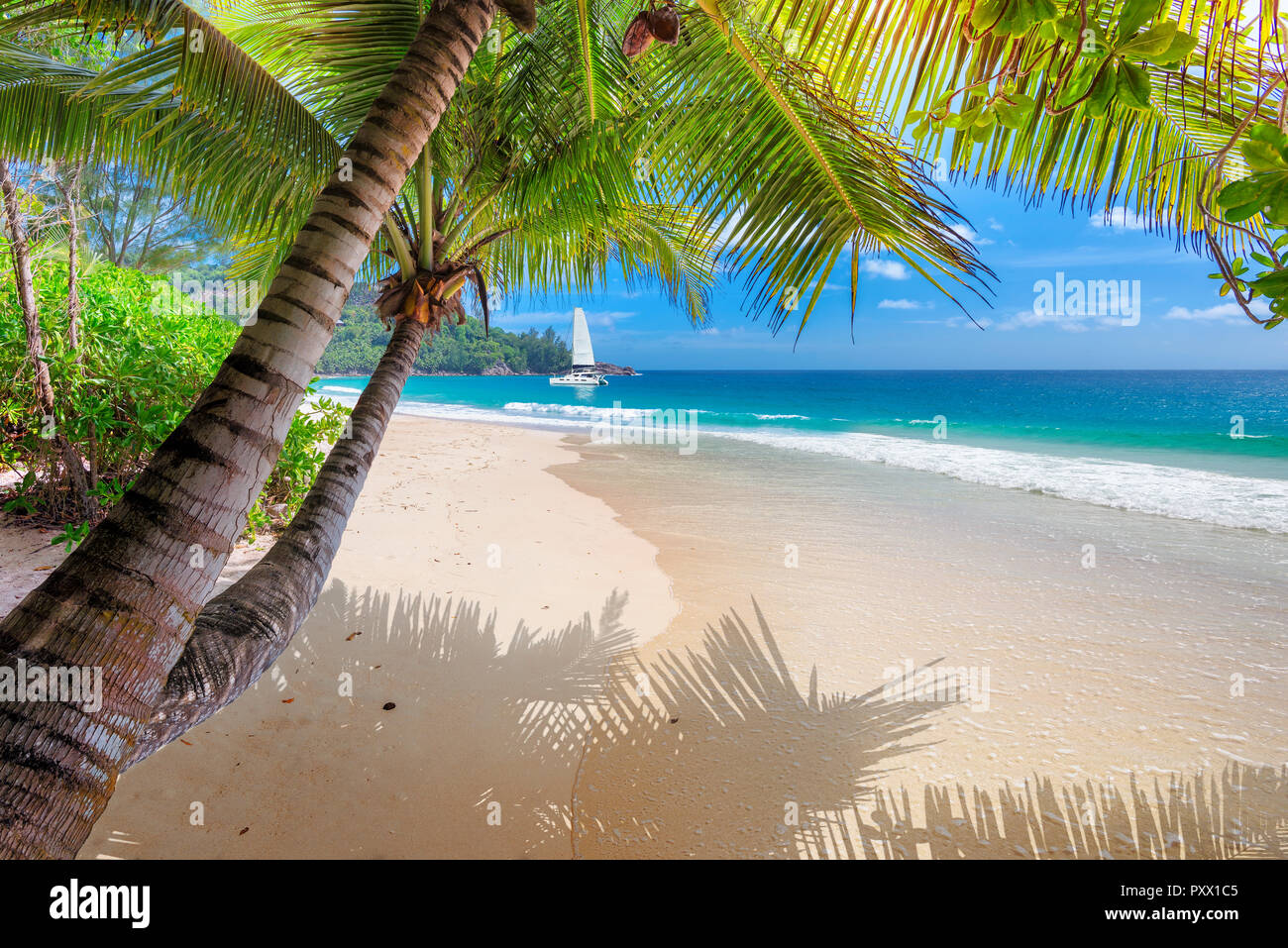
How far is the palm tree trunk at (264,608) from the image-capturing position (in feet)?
5.08

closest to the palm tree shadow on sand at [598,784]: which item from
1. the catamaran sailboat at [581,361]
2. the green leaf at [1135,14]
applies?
the green leaf at [1135,14]

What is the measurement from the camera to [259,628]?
5.99ft

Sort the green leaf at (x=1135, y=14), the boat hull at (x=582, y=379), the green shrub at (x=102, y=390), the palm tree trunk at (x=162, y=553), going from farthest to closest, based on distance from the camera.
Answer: the boat hull at (x=582, y=379)
the green shrub at (x=102, y=390)
the palm tree trunk at (x=162, y=553)
the green leaf at (x=1135, y=14)

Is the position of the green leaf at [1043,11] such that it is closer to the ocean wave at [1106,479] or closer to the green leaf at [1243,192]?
the green leaf at [1243,192]

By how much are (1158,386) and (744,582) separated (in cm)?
6825

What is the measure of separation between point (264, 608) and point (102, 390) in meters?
4.23

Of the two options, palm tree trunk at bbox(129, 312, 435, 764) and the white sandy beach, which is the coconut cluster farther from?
the white sandy beach

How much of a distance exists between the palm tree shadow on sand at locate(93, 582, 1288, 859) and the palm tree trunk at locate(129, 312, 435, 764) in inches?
39.3

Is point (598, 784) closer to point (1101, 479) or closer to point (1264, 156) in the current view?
point (1264, 156)

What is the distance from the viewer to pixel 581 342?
109 feet

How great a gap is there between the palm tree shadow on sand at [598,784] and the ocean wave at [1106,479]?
754 centimetres

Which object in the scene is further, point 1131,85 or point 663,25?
point 663,25

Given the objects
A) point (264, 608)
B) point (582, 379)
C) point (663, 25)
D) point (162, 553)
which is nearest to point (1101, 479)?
point (663, 25)
